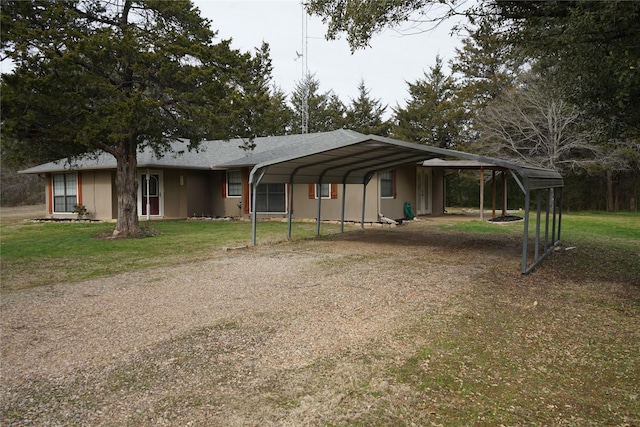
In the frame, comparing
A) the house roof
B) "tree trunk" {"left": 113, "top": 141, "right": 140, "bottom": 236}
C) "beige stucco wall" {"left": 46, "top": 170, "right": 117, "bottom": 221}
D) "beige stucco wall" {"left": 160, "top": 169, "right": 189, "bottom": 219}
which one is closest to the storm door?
"beige stucco wall" {"left": 160, "top": 169, "right": 189, "bottom": 219}

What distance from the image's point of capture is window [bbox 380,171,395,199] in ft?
50.6

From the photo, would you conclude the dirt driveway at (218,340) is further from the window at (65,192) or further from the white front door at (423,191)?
the window at (65,192)

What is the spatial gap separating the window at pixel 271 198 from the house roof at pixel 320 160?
46.2 inches

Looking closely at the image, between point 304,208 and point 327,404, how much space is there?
13.9 meters

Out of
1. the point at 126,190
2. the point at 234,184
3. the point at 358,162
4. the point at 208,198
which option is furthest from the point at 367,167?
the point at 208,198

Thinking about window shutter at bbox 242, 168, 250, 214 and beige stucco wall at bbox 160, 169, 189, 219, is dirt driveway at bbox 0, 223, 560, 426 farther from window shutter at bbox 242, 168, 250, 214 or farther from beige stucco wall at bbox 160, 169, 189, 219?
beige stucco wall at bbox 160, 169, 189, 219

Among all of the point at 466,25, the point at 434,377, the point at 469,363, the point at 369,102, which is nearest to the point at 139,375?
the point at 434,377

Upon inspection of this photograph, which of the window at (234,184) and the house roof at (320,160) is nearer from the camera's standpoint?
the house roof at (320,160)

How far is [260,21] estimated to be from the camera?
39.9 ft

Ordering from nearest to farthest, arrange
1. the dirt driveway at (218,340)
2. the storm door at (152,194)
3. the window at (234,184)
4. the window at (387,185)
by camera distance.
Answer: the dirt driveway at (218,340) → the window at (387,185) → the storm door at (152,194) → the window at (234,184)

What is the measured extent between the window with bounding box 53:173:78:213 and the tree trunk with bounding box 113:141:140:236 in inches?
304

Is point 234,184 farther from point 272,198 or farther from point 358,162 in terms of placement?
point 358,162

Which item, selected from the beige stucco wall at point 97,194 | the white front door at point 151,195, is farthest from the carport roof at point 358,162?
the beige stucco wall at point 97,194

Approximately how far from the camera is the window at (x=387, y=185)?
50.6 ft
